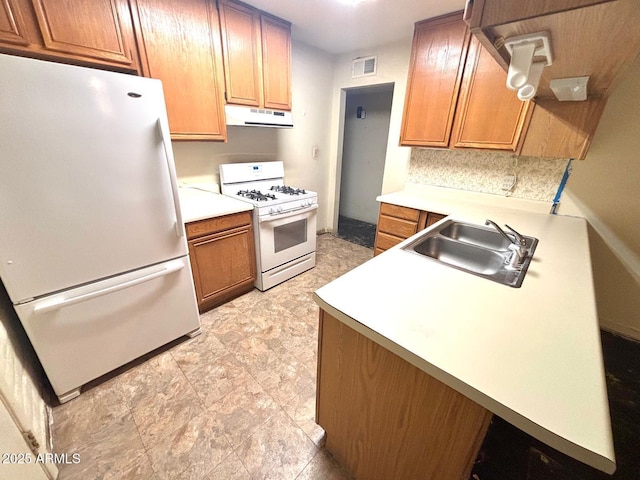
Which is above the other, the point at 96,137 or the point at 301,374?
the point at 96,137

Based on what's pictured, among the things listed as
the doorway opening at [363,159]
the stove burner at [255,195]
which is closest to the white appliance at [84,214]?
the stove burner at [255,195]

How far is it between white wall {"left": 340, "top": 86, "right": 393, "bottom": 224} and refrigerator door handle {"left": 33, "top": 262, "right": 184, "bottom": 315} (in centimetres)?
338

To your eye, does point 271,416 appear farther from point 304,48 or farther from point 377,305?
point 304,48

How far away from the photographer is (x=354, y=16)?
216 cm

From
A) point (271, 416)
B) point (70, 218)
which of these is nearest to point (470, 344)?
point (271, 416)

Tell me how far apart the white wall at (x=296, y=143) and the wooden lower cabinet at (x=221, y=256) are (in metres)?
0.71

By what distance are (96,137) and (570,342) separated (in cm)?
202

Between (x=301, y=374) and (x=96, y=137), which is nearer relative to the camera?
(x=96, y=137)

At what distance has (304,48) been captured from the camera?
2930 mm

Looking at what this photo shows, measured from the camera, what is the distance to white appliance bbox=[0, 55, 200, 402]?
3.54ft

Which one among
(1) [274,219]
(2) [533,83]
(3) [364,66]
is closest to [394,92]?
(3) [364,66]

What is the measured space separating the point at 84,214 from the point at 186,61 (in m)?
1.30

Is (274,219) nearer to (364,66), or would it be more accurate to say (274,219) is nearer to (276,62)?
(276,62)

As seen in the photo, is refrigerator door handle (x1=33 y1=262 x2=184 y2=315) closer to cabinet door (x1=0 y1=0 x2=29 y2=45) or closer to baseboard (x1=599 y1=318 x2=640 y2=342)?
cabinet door (x1=0 y1=0 x2=29 y2=45)
